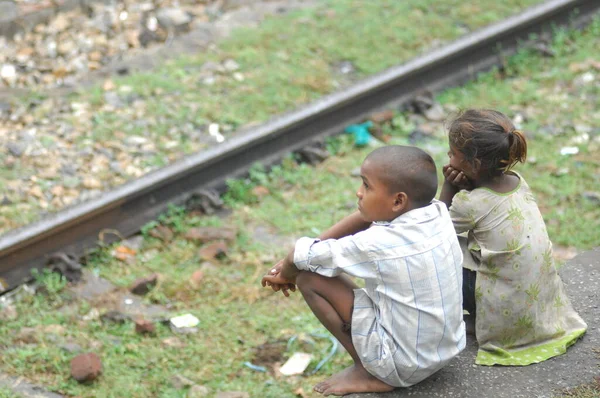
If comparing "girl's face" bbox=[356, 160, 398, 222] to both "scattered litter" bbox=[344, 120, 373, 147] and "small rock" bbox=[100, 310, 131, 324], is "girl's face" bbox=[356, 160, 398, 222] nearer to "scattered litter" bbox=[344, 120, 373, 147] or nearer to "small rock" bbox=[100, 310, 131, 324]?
"small rock" bbox=[100, 310, 131, 324]

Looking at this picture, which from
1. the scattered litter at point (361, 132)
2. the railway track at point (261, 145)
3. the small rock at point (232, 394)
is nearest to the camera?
the small rock at point (232, 394)

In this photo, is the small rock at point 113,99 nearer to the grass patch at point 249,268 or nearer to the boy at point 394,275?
the grass patch at point 249,268

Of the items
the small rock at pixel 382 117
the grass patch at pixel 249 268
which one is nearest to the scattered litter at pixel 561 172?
the grass patch at pixel 249 268

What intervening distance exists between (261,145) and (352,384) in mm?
2841

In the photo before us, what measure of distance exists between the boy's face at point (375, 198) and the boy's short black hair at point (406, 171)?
20mm

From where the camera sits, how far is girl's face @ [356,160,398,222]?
331cm

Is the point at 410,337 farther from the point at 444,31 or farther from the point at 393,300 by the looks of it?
the point at 444,31

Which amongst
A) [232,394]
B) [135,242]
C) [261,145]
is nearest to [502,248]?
[232,394]

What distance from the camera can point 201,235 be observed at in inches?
214

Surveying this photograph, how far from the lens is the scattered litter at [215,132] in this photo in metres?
6.30

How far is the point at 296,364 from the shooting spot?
4.37 m

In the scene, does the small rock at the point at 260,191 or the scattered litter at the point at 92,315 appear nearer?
the scattered litter at the point at 92,315

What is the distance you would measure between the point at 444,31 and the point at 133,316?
4.28 metres

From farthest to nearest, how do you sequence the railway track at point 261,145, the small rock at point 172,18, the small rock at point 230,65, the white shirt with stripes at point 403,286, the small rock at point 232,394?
the small rock at point 172,18 < the small rock at point 230,65 < the railway track at point 261,145 < the small rock at point 232,394 < the white shirt with stripes at point 403,286
